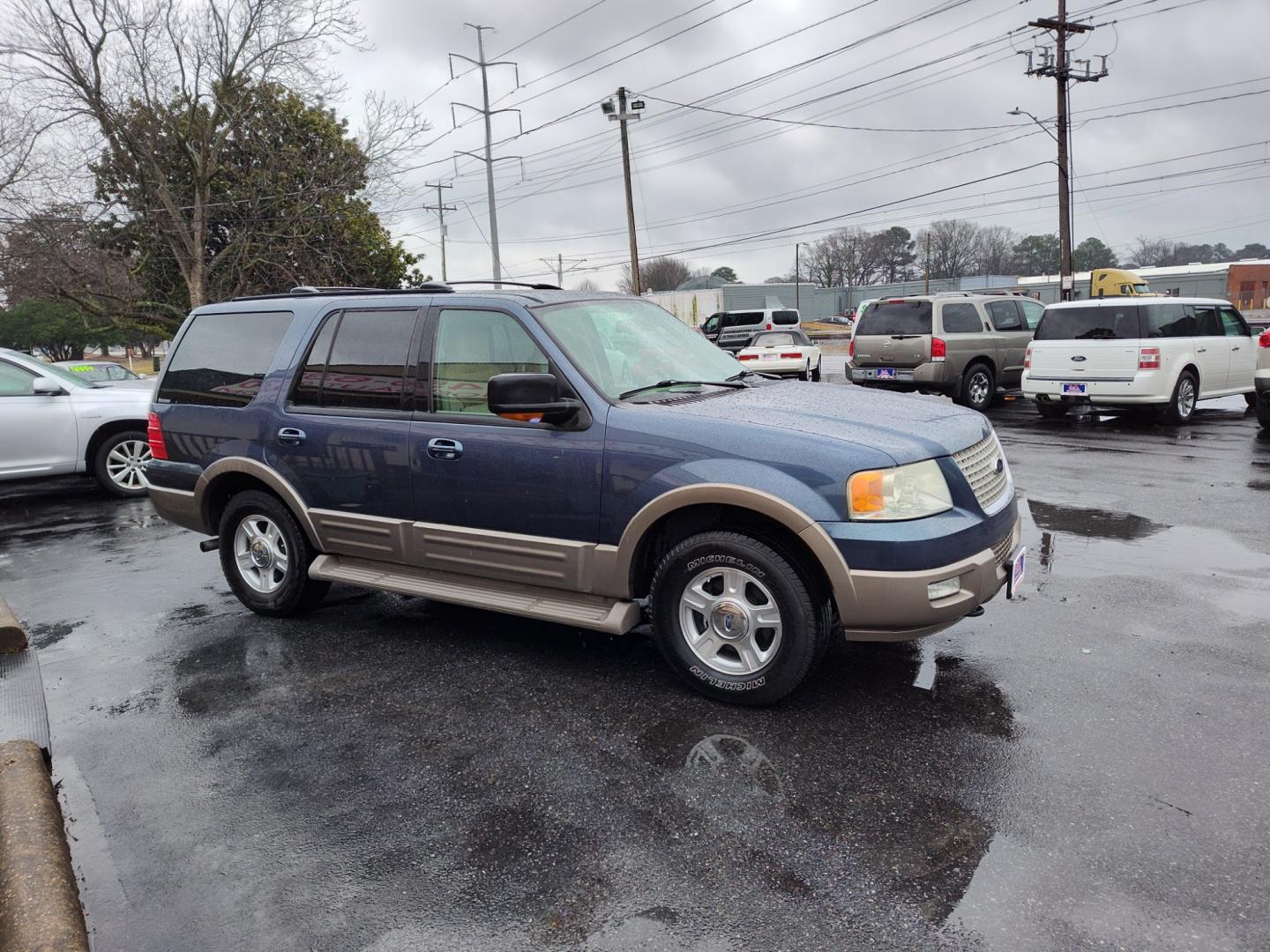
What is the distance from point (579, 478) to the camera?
415 cm

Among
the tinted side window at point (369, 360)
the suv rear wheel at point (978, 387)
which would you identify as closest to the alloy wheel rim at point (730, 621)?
the tinted side window at point (369, 360)

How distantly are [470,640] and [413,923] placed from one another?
2.41 m

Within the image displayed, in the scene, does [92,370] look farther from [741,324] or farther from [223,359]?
[741,324]

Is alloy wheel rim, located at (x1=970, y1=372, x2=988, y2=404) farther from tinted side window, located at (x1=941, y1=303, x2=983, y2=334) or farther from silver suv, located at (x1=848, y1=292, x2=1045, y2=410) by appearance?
tinted side window, located at (x1=941, y1=303, x2=983, y2=334)

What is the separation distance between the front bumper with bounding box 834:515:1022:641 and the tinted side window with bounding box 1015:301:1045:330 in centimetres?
1513

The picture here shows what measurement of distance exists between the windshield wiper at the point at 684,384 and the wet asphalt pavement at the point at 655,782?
1347 millimetres

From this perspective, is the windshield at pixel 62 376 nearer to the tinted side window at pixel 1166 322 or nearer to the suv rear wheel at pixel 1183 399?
the tinted side window at pixel 1166 322

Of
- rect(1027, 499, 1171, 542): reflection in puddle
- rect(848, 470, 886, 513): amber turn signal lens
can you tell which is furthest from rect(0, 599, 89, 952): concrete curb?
rect(1027, 499, 1171, 542): reflection in puddle

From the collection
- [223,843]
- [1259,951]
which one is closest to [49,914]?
[223,843]

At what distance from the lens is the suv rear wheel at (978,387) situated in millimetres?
15867

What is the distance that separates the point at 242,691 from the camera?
14.4 ft

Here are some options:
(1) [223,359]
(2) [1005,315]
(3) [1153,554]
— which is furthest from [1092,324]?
A: (1) [223,359]

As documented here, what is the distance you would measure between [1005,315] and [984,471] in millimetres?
14011

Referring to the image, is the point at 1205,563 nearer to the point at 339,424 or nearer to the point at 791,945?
the point at 791,945
